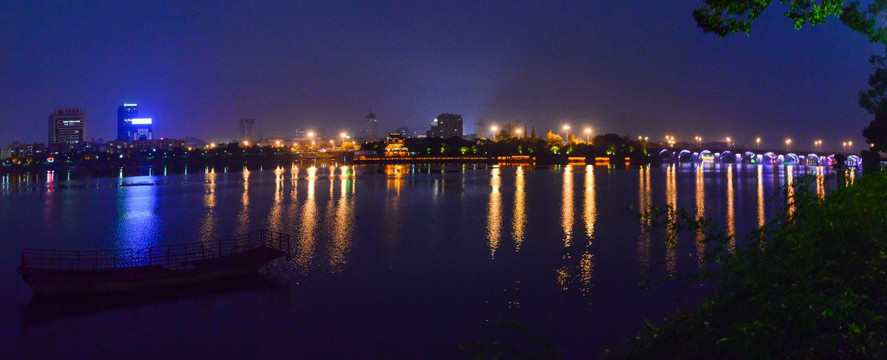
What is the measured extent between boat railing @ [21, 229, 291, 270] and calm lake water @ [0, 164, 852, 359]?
126 cm

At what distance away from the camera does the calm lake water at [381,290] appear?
13.4 metres

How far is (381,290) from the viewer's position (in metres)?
17.7

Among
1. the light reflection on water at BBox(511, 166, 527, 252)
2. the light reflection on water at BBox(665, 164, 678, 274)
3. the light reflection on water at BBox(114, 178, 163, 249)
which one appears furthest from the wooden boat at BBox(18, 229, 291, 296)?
the light reflection on water at BBox(665, 164, 678, 274)

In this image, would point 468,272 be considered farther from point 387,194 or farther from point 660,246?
point 387,194

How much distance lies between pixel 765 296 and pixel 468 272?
47.5ft

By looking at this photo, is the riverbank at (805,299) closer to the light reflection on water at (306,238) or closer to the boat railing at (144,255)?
the light reflection on water at (306,238)

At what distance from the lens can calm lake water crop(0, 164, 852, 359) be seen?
13.4 metres

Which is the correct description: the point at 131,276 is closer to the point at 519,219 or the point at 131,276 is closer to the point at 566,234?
the point at 566,234

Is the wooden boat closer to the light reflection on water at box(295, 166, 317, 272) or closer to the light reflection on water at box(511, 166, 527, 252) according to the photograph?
the light reflection on water at box(295, 166, 317, 272)

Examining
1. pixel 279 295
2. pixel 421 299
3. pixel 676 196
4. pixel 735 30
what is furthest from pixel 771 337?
pixel 676 196

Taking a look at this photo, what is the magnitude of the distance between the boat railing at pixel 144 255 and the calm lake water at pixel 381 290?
1.26 metres

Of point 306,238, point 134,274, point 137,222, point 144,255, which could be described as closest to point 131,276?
point 134,274

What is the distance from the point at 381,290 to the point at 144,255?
1123 centimetres

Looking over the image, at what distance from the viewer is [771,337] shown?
5062mm
